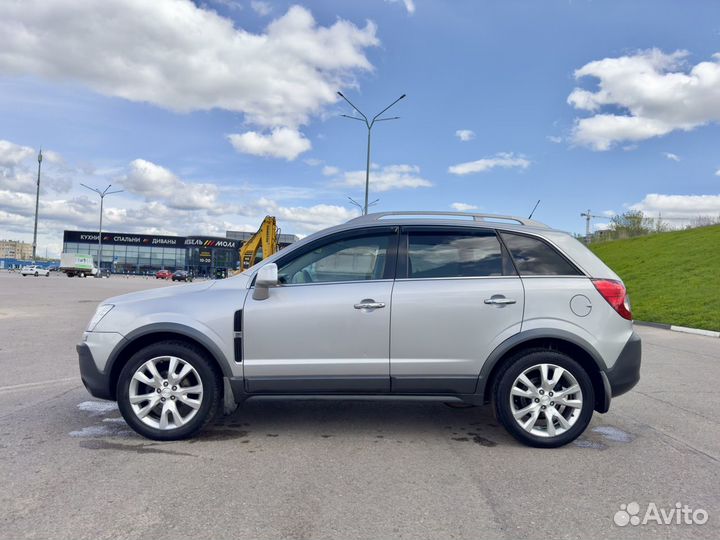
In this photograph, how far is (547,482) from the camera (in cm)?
347

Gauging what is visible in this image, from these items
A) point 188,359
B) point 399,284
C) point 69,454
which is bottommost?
point 69,454

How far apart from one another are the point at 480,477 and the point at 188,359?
2304mm

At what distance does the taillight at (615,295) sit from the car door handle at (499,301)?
708 mm

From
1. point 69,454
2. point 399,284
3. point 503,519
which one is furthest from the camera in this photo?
point 399,284

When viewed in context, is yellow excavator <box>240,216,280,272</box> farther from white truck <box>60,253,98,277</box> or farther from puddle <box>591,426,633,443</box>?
white truck <box>60,253,98,277</box>

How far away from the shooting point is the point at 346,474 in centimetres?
355

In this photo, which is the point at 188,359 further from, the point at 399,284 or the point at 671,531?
the point at 671,531

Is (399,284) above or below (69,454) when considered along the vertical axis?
above

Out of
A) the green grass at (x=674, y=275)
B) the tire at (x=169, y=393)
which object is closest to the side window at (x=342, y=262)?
the tire at (x=169, y=393)

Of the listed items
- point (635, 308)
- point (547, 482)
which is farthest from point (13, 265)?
point (547, 482)

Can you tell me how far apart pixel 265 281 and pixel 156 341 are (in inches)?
40.9

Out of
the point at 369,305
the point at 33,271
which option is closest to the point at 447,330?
the point at 369,305

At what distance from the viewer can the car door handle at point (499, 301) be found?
4090 mm

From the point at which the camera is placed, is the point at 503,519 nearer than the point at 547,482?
Yes
